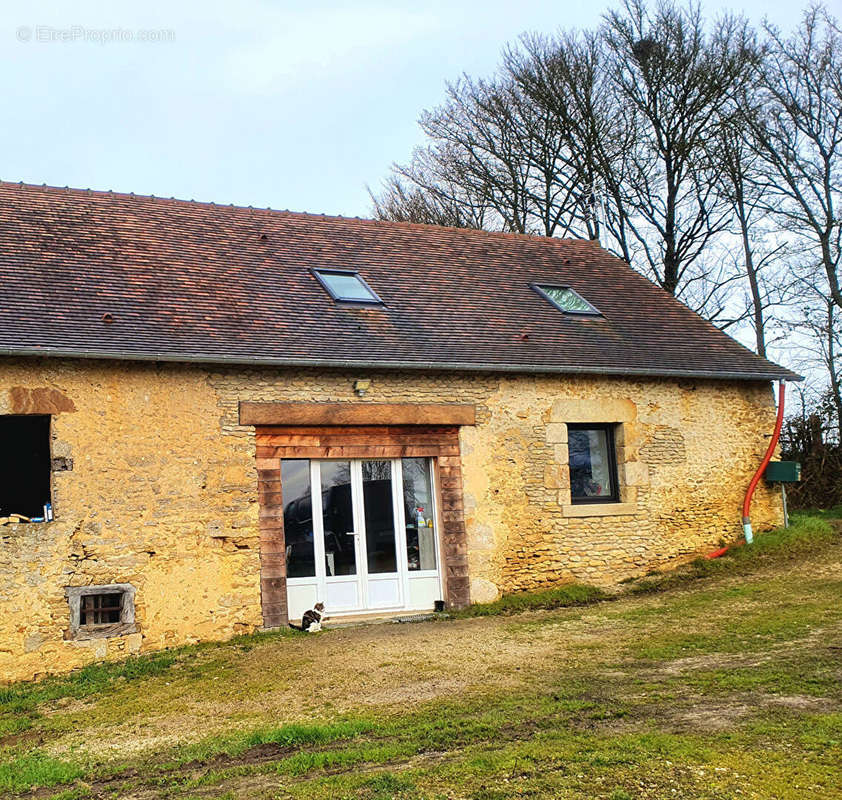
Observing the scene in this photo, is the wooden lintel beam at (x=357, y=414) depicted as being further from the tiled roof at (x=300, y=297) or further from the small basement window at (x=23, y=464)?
the small basement window at (x=23, y=464)

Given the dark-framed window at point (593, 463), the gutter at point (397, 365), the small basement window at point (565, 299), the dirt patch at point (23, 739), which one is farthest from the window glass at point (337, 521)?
the small basement window at point (565, 299)

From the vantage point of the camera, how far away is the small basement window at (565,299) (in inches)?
519

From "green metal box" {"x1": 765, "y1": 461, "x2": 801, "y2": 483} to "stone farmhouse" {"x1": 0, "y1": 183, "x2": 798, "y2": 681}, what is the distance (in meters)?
0.26

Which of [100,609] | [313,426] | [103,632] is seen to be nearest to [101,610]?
[100,609]

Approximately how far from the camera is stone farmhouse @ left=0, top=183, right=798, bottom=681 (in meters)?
9.15

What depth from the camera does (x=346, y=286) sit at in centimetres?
1203

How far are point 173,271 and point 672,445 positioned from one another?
655 cm

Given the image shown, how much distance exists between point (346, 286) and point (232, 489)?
3.39 meters

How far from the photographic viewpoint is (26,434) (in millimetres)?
11625

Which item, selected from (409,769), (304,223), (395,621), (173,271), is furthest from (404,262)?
(409,769)

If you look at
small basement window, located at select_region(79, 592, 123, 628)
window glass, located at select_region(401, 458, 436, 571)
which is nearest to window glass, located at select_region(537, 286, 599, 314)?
window glass, located at select_region(401, 458, 436, 571)

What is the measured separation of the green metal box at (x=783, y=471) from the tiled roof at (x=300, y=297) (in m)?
1.19

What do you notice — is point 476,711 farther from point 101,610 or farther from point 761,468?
point 761,468

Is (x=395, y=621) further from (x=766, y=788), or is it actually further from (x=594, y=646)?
(x=766, y=788)
